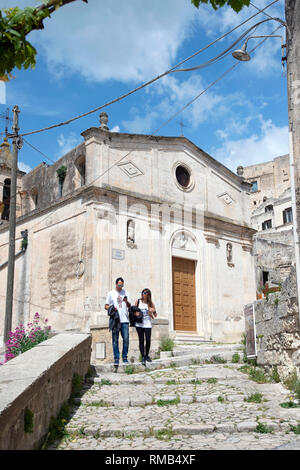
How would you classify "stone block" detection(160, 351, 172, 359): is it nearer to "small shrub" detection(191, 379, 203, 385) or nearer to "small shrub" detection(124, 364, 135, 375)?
"small shrub" detection(124, 364, 135, 375)

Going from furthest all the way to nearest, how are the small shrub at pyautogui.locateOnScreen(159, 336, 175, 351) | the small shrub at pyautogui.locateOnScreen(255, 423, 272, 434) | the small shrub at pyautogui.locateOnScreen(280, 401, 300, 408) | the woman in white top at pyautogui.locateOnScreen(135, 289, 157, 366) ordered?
the small shrub at pyautogui.locateOnScreen(159, 336, 175, 351) → the woman in white top at pyautogui.locateOnScreen(135, 289, 157, 366) → the small shrub at pyautogui.locateOnScreen(280, 401, 300, 408) → the small shrub at pyautogui.locateOnScreen(255, 423, 272, 434)

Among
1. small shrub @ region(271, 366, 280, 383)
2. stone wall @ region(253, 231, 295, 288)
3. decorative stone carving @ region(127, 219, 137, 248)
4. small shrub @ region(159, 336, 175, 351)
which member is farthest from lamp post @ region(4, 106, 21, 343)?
stone wall @ region(253, 231, 295, 288)

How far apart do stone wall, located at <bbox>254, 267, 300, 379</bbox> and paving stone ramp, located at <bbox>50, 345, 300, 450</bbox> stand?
42cm

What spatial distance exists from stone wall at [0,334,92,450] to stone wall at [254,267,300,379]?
3.11 meters

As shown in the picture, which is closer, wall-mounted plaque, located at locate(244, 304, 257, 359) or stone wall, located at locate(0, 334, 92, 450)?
stone wall, located at locate(0, 334, 92, 450)

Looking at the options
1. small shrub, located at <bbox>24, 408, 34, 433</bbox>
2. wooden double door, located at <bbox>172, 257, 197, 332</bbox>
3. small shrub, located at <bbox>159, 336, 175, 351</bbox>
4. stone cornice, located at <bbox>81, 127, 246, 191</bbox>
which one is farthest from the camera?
wooden double door, located at <bbox>172, 257, 197, 332</bbox>

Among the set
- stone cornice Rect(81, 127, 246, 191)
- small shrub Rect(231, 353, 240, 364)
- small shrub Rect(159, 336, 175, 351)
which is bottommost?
small shrub Rect(231, 353, 240, 364)

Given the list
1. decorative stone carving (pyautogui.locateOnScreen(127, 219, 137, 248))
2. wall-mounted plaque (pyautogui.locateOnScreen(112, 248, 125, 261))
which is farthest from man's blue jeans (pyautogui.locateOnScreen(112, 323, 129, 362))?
decorative stone carving (pyautogui.locateOnScreen(127, 219, 137, 248))

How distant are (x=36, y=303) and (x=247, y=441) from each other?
12582 millimetres

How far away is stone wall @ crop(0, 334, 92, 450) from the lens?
3887 mm

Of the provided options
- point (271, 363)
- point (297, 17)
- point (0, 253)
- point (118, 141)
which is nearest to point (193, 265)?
point (118, 141)

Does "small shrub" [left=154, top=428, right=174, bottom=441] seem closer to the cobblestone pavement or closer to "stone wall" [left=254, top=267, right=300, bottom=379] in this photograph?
the cobblestone pavement

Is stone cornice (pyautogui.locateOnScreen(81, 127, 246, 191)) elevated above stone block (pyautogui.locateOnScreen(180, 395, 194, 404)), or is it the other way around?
stone cornice (pyautogui.locateOnScreen(81, 127, 246, 191))

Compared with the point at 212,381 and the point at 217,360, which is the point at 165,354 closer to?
the point at 217,360
